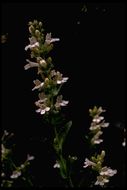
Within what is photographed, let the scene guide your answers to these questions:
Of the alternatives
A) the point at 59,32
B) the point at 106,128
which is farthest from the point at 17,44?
the point at 106,128

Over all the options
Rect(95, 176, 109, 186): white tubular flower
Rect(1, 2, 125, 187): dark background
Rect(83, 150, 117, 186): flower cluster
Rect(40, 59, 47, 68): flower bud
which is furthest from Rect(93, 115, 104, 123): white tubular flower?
Rect(40, 59, 47, 68): flower bud

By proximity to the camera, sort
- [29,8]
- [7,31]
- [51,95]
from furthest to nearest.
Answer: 1. [7,31]
2. [29,8]
3. [51,95]

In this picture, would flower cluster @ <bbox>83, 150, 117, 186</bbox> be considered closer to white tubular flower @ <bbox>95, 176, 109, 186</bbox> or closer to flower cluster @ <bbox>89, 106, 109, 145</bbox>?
white tubular flower @ <bbox>95, 176, 109, 186</bbox>

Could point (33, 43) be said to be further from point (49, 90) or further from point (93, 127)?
point (93, 127)

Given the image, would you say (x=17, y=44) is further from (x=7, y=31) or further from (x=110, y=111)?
(x=110, y=111)

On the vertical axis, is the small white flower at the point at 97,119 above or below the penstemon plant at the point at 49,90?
above

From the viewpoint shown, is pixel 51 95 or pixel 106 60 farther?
pixel 106 60

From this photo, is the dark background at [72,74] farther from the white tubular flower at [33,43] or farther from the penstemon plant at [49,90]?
the white tubular flower at [33,43]

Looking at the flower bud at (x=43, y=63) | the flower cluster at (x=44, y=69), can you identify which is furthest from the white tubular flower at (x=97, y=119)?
the flower bud at (x=43, y=63)
